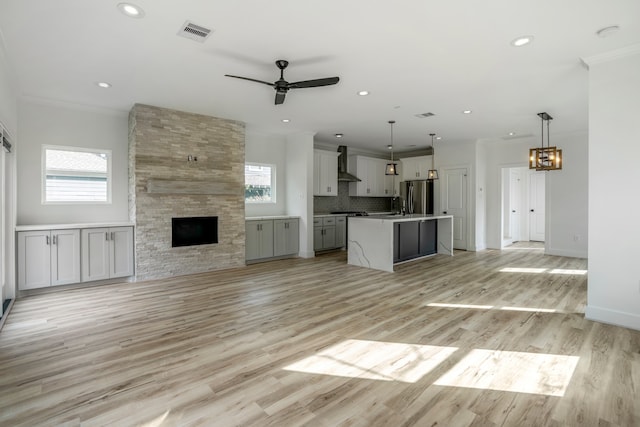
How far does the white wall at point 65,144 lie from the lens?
4.80 meters

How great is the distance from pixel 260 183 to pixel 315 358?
17.5 feet

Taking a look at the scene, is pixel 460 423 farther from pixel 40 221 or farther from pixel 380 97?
pixel 40 221

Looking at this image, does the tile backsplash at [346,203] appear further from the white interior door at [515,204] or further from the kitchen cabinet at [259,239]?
the white interior door at [515,204]

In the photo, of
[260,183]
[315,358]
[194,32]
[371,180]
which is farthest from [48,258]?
[371,180]

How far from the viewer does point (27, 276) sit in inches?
173

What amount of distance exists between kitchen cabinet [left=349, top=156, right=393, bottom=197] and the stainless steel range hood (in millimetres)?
391

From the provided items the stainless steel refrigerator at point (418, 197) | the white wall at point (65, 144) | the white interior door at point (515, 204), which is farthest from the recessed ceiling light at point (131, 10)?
the white interior door at point (515, 204)

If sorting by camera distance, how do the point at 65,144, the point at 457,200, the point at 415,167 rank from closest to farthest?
the point at 65,144
the point at 457,200
the point at 415,167

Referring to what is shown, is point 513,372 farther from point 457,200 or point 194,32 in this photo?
point 457,200

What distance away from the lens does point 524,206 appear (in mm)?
10070

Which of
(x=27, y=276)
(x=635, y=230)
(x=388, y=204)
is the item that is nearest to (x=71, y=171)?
(x=27, y=276)

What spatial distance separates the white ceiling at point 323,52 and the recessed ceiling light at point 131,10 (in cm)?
5

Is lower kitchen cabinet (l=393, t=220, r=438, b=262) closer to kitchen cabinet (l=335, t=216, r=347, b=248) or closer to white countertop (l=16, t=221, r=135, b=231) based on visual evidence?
kitchen cabinet (l=335, t=216, r=347, b=248)

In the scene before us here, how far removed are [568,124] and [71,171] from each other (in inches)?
362
